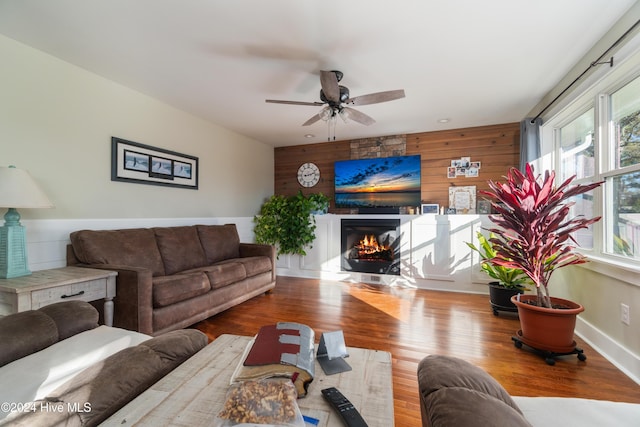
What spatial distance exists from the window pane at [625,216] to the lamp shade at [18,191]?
418cm

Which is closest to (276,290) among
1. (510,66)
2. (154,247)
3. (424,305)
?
(154,247)

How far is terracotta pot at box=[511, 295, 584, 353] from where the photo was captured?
203cm

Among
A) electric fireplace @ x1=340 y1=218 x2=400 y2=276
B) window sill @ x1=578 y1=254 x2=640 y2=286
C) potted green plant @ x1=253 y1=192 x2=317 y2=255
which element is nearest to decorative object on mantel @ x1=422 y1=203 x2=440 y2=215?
electric fireplace @ x1=340 y1=218 x2=400 y2=276

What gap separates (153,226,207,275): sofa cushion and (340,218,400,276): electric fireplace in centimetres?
219

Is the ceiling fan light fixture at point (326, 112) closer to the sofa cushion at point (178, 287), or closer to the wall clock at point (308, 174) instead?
the sofa cushion at point (178, 287)

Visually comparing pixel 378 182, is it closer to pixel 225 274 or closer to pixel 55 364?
pixel 225 274

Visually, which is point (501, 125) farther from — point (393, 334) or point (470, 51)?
point (393, 334)

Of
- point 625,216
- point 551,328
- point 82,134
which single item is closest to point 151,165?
point 82,134

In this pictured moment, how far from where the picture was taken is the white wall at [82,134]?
2.14 metres

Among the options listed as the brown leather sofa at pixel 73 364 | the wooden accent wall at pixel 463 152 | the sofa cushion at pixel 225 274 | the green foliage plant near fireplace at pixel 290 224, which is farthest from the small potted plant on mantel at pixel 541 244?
the green foliage plant near fireplace at pixel 290 224

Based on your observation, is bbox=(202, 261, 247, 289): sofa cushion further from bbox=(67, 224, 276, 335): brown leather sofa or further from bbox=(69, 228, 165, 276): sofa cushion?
bbox=(69, 228, 165, 276): sofa cushion

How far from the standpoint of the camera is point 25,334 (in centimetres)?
98

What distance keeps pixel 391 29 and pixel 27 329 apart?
255 cm

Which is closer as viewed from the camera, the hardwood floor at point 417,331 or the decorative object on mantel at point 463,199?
the hardwood floor at point 417,331
